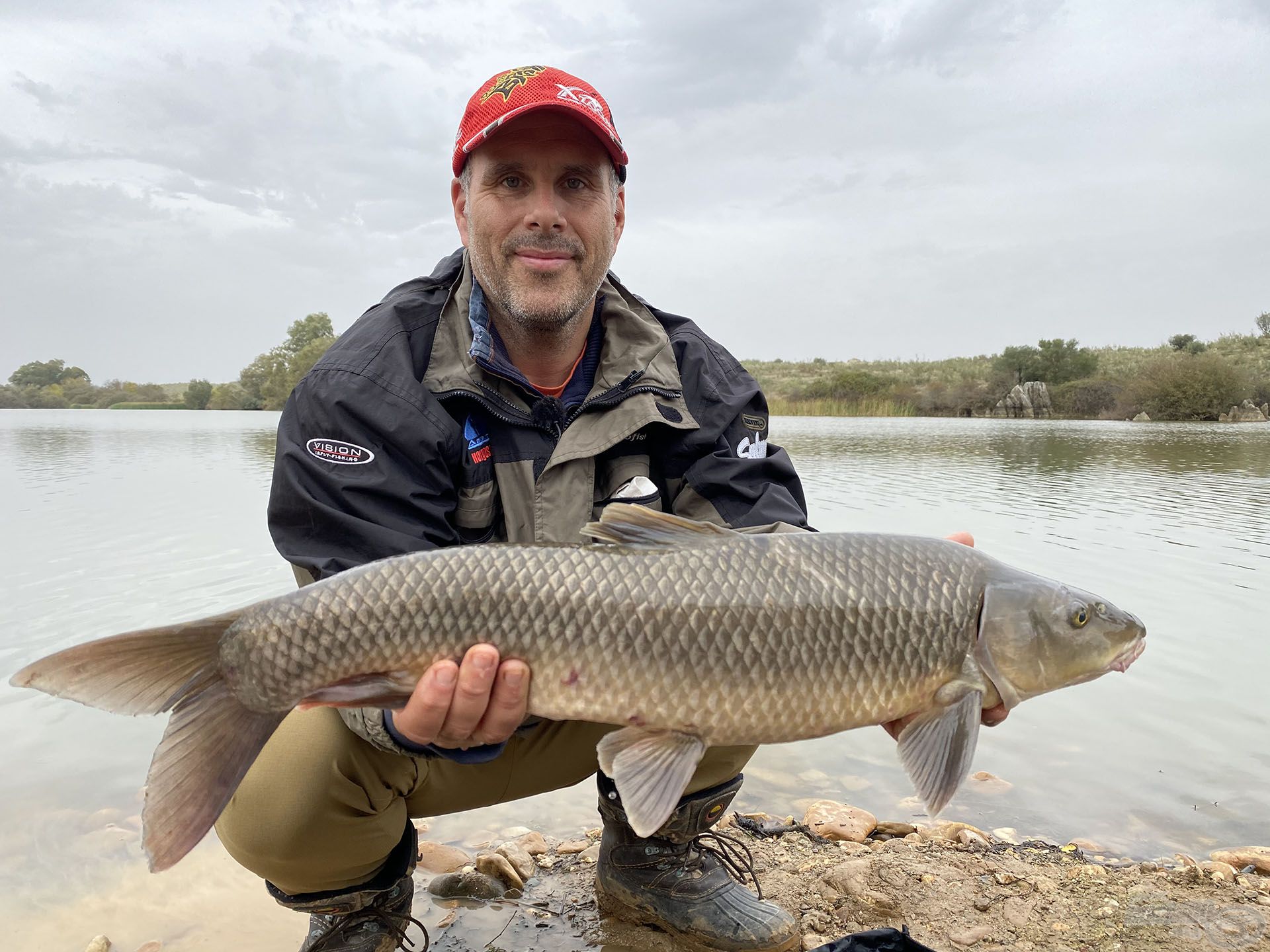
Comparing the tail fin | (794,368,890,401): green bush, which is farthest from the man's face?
(794,368,890,401): green bush

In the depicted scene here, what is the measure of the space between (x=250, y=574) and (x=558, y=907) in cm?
474

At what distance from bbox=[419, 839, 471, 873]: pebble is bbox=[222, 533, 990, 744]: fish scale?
3.63 ft

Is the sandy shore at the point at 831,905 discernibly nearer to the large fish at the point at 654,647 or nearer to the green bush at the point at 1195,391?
the large fish at the point at 654,647

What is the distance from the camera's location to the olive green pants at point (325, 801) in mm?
2014

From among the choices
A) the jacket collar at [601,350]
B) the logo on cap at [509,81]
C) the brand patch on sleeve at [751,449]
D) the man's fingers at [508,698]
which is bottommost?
the man's fingers at [508,698]

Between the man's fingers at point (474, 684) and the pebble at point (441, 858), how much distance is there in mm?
1072

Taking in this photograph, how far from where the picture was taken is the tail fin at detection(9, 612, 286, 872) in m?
1.63

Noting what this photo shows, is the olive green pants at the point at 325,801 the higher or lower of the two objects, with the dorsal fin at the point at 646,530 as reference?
lower

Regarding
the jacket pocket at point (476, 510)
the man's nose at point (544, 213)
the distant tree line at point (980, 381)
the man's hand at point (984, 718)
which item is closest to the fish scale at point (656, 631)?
the man's hand at point (984, 718)

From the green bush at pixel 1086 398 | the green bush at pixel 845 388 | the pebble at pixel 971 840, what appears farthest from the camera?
the green bush at pixel 845 388

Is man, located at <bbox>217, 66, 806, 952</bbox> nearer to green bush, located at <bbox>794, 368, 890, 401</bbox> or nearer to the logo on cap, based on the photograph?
the logo on cap

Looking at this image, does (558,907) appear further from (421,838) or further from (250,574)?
(250,574)

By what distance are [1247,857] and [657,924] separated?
1.90 meters

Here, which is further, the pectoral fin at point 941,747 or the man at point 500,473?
the man at point 500,473
